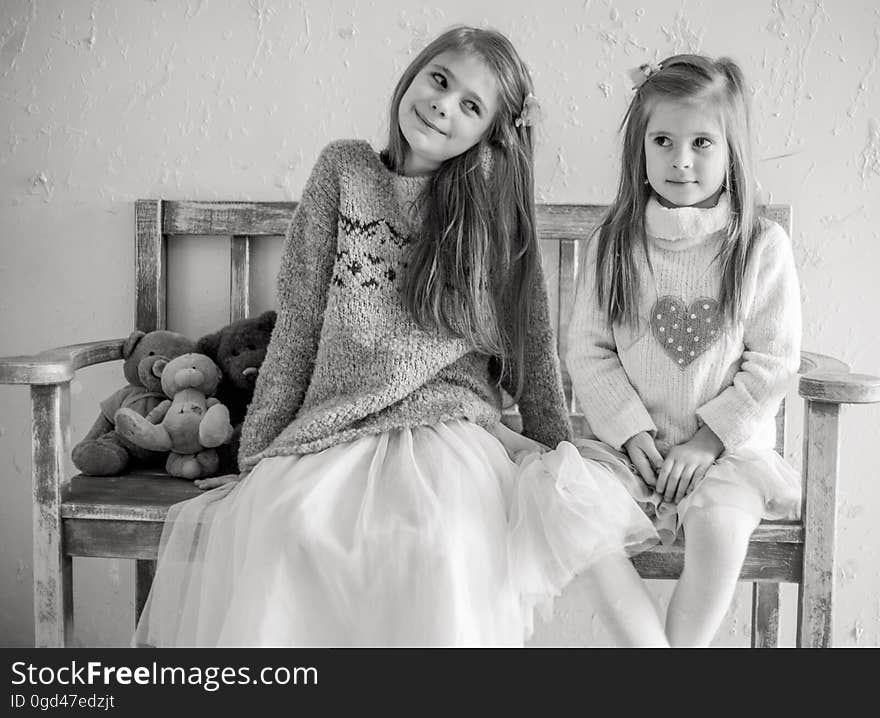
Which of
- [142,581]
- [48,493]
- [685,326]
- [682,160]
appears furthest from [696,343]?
[142,581]

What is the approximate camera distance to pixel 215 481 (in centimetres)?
126

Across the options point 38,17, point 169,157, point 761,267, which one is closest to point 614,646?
point 761,267

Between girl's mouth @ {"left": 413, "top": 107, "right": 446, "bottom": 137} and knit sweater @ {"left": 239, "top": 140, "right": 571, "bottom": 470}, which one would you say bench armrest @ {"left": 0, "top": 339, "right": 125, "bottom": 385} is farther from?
girl's mouth @ {"left": 413, "top": 107, "right": 446, "bottom": 137}

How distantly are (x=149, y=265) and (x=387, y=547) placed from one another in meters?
0.80

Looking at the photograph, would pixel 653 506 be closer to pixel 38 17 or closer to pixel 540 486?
pixel 540 486

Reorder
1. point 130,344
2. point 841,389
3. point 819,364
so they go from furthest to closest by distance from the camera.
A: point 130,344 → point 819,364 → point 841,389

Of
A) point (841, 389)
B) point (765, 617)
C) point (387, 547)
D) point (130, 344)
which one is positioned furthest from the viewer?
point (765, 617)

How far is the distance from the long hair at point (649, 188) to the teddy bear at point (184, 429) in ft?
1.95

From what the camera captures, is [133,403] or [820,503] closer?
[820,503]

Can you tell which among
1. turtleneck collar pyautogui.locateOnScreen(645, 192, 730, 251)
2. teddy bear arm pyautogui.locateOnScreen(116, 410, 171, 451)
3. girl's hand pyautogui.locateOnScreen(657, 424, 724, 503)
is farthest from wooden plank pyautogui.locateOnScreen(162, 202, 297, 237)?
girl's hand pyautogui.locateOnScreen(657, 424, 724, 503)

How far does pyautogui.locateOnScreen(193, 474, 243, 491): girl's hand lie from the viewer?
1.25 meters

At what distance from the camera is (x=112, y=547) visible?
1.20m

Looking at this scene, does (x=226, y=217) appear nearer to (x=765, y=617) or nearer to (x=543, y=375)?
(x=543, y=375)

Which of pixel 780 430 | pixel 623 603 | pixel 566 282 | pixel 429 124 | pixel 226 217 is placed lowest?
pixel 623 603
